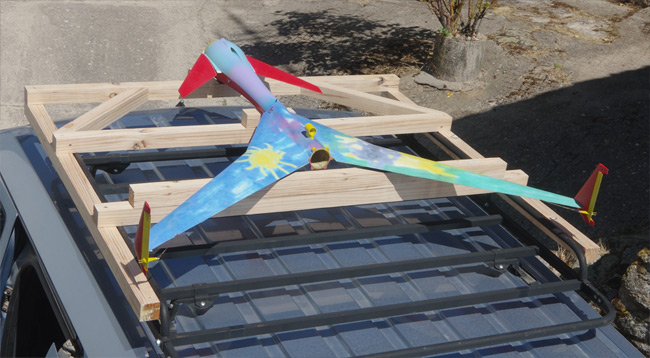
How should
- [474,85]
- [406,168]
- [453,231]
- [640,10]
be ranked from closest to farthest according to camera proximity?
[406,168]
[453,231]
[474,85]
[640,10]

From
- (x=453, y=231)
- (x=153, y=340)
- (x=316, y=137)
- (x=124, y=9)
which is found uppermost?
(x=124, y=9)

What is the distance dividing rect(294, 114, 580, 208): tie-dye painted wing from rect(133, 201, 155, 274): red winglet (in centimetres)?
92

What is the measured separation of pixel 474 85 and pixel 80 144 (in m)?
6.69

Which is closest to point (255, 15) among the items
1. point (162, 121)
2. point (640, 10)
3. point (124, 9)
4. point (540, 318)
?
point (124, 9)

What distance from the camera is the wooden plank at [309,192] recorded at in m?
2.69

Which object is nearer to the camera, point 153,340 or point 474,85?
point 153,340

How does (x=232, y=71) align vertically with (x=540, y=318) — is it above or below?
above

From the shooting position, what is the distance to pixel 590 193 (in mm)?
2943

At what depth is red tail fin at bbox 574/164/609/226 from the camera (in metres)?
2.86

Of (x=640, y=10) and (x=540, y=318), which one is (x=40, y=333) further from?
(x=640, y=10)

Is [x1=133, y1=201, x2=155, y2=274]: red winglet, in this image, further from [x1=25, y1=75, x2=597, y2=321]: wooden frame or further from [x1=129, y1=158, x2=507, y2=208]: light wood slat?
[x1=129, y1=158, x2=507, y2=208]: light wood slat

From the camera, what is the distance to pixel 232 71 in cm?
366

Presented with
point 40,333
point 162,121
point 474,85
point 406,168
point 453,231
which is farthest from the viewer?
point 474,85

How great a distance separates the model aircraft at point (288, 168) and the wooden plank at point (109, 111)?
2.54 ft
